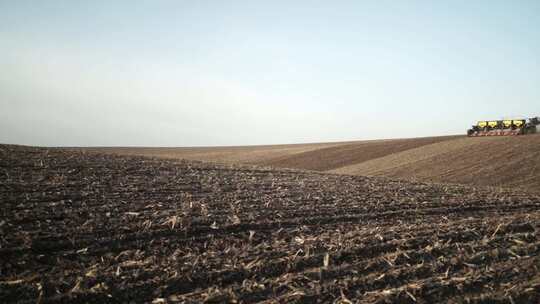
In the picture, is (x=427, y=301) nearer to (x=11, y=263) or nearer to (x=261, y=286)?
(x=261, y=286)

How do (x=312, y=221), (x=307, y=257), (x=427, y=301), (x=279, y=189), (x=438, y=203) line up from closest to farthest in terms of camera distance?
(x=427, y=301)
(x=307, y=257)
(x=312, y=221)
(x=438, y=203)
(x=279, y=189)

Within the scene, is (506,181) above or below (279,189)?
below

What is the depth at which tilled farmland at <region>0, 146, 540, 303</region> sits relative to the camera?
12.9 feet

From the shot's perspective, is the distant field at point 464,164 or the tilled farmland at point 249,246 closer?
the tilled farmland at point 249,246

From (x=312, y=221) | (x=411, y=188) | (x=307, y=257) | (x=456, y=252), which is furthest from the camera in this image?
(x=411, y=188)

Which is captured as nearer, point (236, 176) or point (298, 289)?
point (298, 289)

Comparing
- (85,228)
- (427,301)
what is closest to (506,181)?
(427,301)

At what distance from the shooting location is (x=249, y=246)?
5.25m

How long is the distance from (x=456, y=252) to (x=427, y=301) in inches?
69.4

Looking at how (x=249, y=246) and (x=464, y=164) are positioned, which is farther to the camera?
(x=464, y=164)

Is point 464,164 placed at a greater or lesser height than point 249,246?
lesser

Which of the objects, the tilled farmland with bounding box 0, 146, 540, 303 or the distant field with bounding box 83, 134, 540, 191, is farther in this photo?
the distant field with bounding box 83, 134, 540, 191

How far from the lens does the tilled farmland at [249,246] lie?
3936 millimetres

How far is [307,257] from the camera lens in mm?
4789
